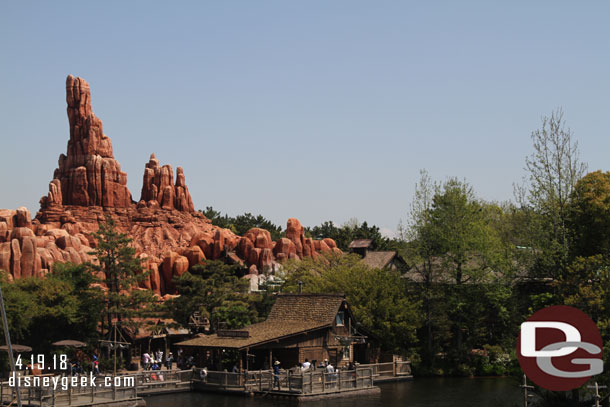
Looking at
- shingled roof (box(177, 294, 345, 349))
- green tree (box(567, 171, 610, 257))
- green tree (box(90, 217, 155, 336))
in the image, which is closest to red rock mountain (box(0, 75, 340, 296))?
green tree (box(90, 217, 155, 336))

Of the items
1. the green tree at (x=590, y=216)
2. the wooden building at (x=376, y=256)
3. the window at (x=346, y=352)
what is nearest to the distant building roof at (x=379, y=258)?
the wooden building at (x=376, y=256)

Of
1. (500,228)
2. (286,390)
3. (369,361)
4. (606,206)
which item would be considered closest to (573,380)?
(606,206)

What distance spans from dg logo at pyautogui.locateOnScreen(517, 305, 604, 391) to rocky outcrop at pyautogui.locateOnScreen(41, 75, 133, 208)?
Answer: 298 feet

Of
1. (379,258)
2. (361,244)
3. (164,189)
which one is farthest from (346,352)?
(164,189)

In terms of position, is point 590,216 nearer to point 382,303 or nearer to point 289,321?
point 382,303

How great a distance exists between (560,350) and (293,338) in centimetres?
2414

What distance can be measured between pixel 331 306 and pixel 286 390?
27.1 feet

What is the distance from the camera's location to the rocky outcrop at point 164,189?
116 metres

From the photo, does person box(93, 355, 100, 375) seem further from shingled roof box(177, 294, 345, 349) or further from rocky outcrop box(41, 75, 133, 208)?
rocky outcrop box(41, 75, 133, 208)

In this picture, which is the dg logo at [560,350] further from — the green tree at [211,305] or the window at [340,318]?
the green tree at [211,305]

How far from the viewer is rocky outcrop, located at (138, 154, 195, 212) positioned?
115562mm

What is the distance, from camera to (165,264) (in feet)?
302

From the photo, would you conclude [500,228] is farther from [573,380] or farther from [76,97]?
[76,97]

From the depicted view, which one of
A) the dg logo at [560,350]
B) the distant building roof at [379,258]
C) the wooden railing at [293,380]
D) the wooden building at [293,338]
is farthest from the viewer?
the distant building roof at [379,258]
